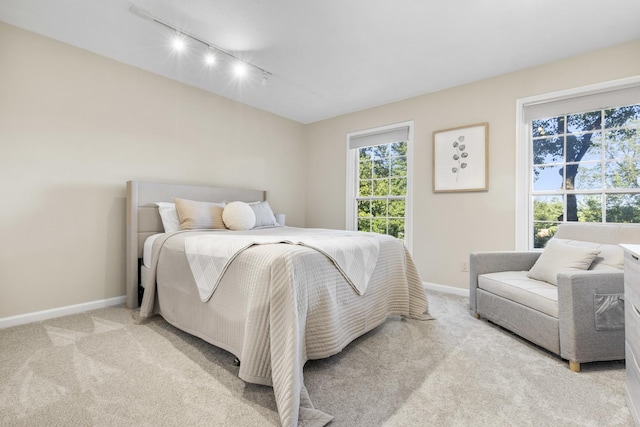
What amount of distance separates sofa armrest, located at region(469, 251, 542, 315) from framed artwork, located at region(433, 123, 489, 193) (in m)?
0.88

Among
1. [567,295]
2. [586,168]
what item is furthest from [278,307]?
[586,168]

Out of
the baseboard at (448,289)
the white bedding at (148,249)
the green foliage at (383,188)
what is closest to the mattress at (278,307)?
the white bedding at (148,249)

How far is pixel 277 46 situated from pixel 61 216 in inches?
96.7

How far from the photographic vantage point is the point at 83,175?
271cm

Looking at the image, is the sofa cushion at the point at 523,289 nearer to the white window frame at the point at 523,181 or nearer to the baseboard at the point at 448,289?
the white window frame at the point at 523,181

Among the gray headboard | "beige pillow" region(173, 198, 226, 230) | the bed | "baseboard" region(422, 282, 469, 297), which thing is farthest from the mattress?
"baseboard" region(422, 282, 469, 297)

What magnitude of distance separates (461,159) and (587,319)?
2.04m

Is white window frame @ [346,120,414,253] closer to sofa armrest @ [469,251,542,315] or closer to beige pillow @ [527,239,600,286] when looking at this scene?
sofa armrest @ [469,251,542,315]

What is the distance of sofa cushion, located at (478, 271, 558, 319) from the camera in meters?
1.92

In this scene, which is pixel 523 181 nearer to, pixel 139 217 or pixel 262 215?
pixel 262 215

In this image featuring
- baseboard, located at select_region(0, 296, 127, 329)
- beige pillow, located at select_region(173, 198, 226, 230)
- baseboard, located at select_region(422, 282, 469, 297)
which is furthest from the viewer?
baseboard, located at select_region(422, 282, 469, 297)

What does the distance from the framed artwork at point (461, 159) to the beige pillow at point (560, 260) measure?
1.08m

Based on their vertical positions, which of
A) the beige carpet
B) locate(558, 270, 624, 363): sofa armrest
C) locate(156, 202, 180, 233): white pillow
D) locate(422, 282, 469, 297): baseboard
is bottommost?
the beige carpet

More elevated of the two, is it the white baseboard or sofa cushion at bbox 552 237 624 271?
sofa cushion at bbox 552 237 624 271
